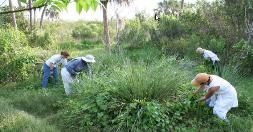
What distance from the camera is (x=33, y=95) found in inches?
477

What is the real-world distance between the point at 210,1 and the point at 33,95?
1042 centimetres

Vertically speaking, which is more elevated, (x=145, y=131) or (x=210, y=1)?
(x=210, y=1)

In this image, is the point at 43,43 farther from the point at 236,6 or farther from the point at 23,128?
the point at 23,128

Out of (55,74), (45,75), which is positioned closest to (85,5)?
(45,75)

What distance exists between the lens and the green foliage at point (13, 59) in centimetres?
1465

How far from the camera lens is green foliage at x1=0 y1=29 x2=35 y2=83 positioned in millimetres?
14648

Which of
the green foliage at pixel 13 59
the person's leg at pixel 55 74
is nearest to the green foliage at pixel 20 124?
the person's leg at pixel 55 74

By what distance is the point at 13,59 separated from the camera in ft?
48.5

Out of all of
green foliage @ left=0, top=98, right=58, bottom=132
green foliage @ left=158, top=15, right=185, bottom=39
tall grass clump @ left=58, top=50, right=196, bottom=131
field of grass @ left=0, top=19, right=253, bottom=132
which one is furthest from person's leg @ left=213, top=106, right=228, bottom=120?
green foliage @ left=158, top=15, right=185, bottom=39

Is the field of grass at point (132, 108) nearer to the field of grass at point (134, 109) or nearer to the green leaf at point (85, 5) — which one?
the field of grass at point (134, 109)

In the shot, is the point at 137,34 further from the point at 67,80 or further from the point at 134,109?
the point at 134,109

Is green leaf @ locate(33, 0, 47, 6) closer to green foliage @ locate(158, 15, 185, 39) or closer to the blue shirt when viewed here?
the blue shirt

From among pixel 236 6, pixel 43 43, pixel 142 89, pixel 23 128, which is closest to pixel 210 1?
pixel 236 6

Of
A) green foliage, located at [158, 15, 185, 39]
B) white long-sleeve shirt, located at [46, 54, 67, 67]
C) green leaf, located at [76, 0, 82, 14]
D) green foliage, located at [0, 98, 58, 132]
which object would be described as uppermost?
green leaf, located at [76, 0, 82, 14]
